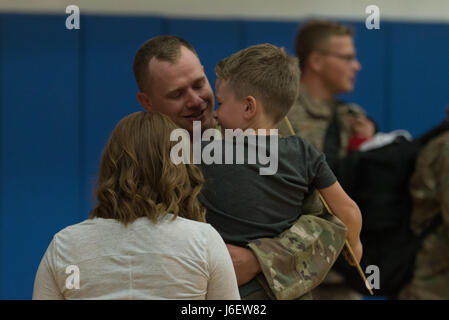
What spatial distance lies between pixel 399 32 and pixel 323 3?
1.63 feet

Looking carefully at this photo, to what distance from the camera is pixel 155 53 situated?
1723mm

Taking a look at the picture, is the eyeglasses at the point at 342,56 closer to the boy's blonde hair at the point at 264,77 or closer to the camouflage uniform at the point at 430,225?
the camouflage uniform at the point at 430,225

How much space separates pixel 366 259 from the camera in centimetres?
268

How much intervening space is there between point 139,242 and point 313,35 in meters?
2.12

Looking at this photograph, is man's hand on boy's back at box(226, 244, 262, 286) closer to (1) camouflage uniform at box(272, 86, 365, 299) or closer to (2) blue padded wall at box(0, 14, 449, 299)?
(1) camouflage uniform at box(272, 86, 365, 299)

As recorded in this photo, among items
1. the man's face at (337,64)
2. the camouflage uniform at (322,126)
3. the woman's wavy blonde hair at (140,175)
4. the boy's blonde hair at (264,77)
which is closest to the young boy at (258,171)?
the boy's blonde hair at (264,77)

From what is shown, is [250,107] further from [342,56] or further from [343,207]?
[342,56]

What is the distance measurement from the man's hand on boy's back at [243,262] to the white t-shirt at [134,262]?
0.13 m

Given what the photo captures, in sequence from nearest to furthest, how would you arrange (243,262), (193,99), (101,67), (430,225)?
(243,262), (193,99), (430,225), (101,67)

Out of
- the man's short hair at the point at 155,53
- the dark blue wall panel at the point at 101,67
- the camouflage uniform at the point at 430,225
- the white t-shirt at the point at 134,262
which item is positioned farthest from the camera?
the dark blue wall panel at the point at 101,67

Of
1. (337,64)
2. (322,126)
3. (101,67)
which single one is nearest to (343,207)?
(322,126)

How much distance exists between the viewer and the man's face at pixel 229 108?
146 cm

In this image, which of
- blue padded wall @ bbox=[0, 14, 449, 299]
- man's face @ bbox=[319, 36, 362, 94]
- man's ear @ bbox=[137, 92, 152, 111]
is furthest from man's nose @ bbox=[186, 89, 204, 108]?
blue padded wall @ bbox=[0, 14, 449, 299]
